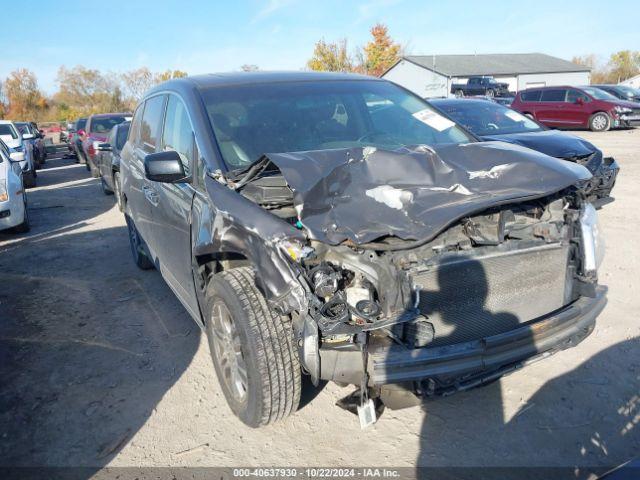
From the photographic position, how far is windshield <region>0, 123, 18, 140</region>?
45.2 ft

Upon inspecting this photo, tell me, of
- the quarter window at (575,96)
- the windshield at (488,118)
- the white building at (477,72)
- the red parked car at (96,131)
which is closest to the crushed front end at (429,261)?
the windshield at (488,118)

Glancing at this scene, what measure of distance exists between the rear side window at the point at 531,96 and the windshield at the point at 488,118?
12.3 m

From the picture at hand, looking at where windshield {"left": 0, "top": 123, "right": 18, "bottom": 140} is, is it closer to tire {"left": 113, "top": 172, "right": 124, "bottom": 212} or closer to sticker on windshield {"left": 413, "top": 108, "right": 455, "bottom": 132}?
tire {"left": 113, "top": 172, "right": 124, "bottom": 212}

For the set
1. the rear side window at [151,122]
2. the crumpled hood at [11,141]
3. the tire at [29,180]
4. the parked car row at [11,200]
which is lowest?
the tire at [29,180]

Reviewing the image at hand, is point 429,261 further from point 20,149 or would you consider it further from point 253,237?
point 20,149

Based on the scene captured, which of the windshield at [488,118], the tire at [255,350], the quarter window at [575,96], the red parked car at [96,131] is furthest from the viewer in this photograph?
the quarter window at [575,96]

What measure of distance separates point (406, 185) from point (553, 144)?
17.7ft

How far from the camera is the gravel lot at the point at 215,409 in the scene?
271 centimetres

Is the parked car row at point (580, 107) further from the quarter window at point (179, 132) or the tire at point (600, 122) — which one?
the quarter window at point (179, 132)

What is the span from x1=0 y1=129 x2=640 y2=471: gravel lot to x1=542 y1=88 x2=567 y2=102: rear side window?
1662cm

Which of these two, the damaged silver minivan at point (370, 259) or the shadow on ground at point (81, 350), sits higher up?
the damaged silver minivan at point (370, 259)

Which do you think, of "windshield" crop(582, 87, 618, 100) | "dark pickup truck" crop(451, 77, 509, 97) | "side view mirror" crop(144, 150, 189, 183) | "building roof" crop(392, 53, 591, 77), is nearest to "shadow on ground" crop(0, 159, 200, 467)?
"side view mirror" crop(144, 150, 189, 183)

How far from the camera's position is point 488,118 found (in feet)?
28.2

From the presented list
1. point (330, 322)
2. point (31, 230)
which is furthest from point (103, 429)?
point (31, 230)
